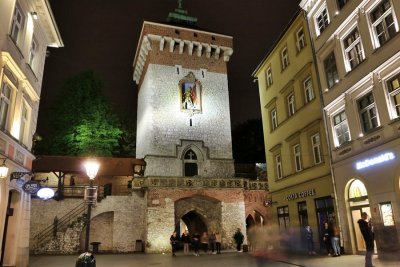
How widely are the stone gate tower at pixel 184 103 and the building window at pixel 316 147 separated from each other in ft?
50.0

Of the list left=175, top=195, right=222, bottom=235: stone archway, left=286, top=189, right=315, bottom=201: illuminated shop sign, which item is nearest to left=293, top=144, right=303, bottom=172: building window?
left=286, top=189, right=315, bottom=201: illuminated shop sign

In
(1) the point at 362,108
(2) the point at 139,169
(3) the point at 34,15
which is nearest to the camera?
(1) the point at 362,108

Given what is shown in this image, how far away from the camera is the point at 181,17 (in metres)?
42.1

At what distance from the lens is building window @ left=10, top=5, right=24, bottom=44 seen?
43.6 ft

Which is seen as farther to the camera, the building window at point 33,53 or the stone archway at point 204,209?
the stone archway at point 204,209

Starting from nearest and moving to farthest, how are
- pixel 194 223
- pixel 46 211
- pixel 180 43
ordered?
pixel 46 211 → pixel 180 43 → pixel 194 223

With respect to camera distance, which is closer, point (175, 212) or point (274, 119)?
point (274, 119)

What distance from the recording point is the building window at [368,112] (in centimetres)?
1386

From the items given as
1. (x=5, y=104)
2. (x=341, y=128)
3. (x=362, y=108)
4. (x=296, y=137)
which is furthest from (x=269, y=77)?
(x=5, y=104)

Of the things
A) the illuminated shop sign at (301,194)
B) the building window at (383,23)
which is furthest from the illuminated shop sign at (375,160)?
the building window at (383,23)

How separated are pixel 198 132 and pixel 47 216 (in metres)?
15.3

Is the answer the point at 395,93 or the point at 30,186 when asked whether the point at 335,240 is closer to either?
the point at 395,93

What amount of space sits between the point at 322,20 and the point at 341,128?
6.09 m

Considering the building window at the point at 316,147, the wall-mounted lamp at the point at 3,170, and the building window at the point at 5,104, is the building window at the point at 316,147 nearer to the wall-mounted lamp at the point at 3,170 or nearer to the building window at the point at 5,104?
the wall-mounted lamp at the point at 3,170
